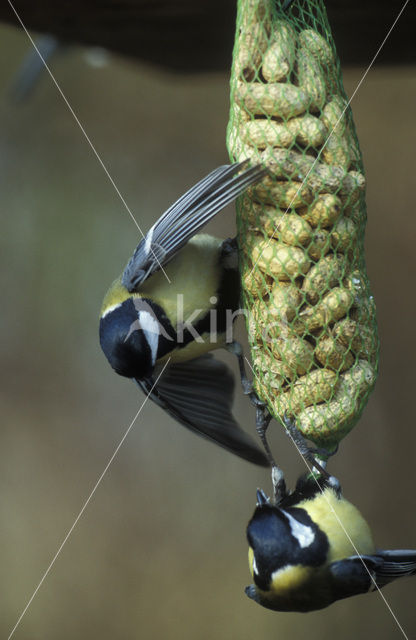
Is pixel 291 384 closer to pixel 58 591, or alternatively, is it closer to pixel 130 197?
pixel 130 197

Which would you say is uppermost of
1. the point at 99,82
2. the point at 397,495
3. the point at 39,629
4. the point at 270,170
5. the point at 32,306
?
the point at 99,82

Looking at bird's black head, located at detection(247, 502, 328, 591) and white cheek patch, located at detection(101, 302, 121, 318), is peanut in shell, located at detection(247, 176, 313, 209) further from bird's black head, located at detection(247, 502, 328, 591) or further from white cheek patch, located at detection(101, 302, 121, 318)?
bird's black head, located at detection(247, 502, 328, 591)

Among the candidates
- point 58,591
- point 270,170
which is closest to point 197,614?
point 58,591

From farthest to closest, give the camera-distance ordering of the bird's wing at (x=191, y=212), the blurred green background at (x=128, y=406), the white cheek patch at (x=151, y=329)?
the blurred green background at (x=128, y=406)
the white cheek patch at (x=151, y=329)
the bird's wing at (x=191, y=212)

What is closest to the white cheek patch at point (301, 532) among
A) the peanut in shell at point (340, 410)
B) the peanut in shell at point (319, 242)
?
the peanut in shell at point (340, 410)

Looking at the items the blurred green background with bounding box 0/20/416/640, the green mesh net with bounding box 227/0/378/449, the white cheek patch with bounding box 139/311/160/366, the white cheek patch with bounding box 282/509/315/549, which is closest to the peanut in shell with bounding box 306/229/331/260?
the green mesh net with bounding box 227/0/378/449

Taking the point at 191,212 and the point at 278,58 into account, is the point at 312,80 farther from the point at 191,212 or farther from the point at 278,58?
the point at 191,212

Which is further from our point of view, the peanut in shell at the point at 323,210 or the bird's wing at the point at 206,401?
the bird's wing at the point at 206,401

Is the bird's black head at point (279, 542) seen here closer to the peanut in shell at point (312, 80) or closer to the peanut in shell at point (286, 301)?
the peanut in shell at point (286, 301)
